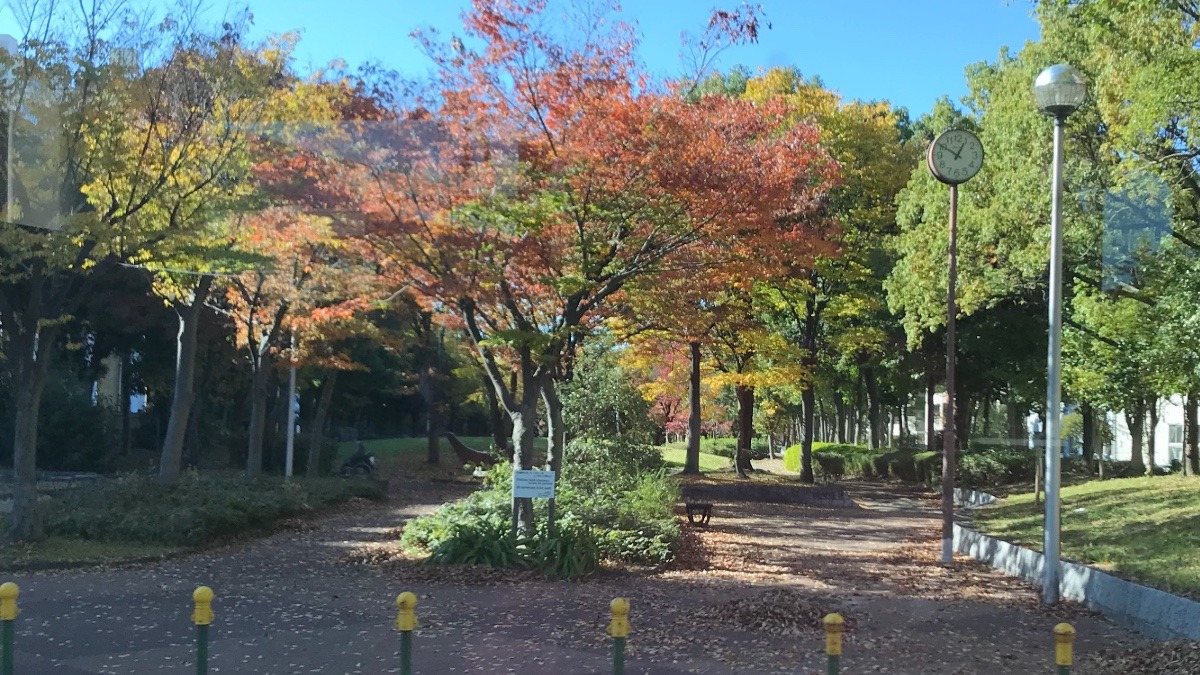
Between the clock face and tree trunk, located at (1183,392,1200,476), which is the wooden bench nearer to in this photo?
the clock face

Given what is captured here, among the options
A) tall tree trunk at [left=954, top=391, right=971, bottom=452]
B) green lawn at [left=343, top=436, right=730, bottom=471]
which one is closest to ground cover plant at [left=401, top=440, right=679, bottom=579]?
green lawn at [left=343, top=436, right=730, bottom=471]

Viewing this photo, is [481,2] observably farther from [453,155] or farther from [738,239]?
[738,239]

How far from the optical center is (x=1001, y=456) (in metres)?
28.5

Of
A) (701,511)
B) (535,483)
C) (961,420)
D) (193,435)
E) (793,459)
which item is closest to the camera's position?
(535,483)

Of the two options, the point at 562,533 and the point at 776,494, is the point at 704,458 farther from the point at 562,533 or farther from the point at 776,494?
the point at 562,533

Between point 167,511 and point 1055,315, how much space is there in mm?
12146

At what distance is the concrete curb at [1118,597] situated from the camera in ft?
26.5

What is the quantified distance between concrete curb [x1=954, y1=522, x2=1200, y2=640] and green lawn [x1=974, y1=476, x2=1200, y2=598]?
376 millimetres

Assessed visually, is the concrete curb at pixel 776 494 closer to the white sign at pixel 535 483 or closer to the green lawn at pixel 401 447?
the green lawn at pixel 401 447

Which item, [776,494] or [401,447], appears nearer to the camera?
[776,494]

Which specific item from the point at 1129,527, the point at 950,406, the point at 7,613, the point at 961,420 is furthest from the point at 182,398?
the point at 961,420

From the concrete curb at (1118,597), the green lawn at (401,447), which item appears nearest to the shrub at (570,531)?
the concrete curb at (1118,597)

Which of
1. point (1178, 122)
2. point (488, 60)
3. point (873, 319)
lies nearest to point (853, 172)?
point (873, 319)

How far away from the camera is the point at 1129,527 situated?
43.6 ft
